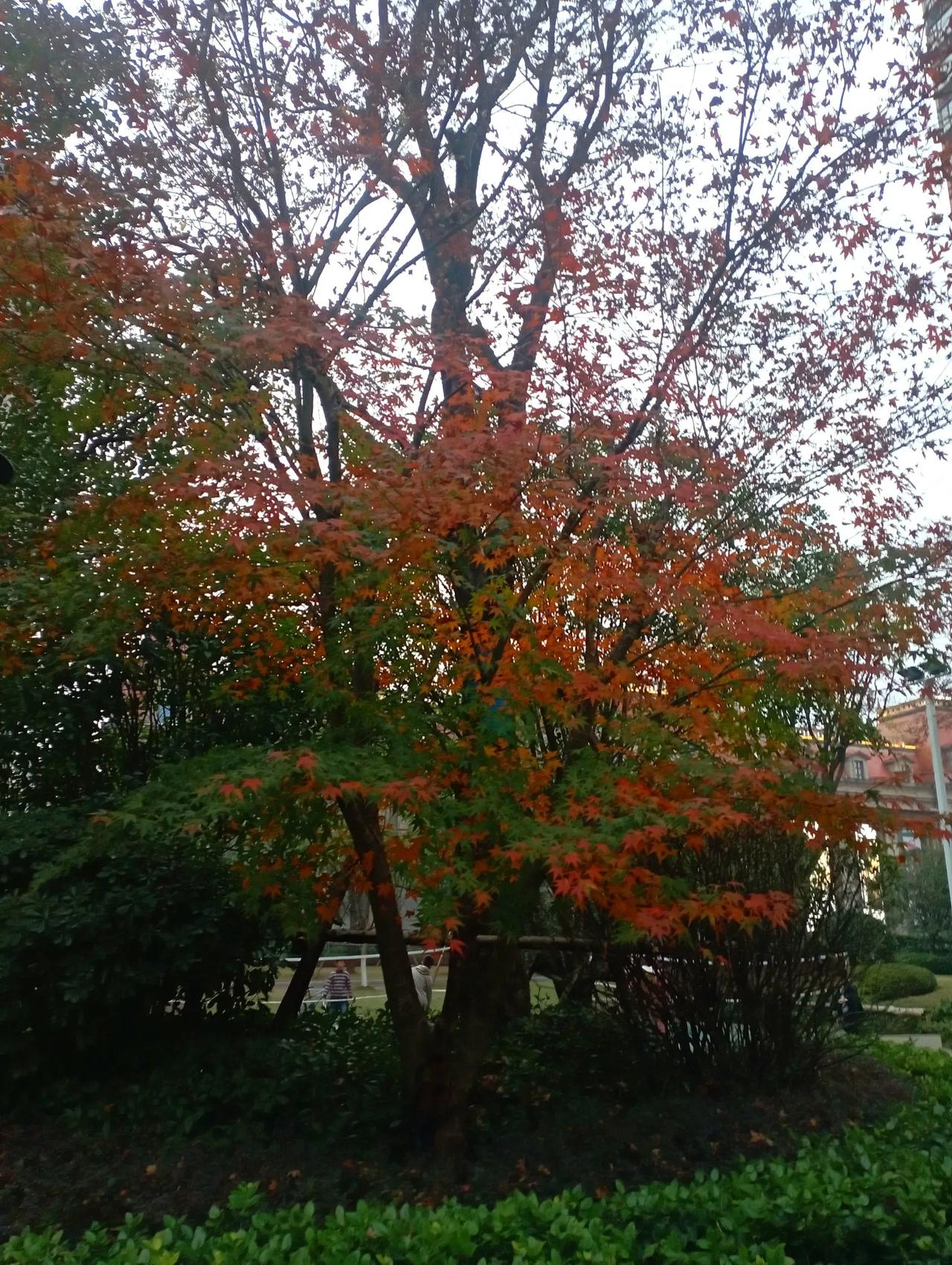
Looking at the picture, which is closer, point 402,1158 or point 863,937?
point 402,1158

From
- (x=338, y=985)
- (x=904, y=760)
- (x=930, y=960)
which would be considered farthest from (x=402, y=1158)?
(x=930, y=960)

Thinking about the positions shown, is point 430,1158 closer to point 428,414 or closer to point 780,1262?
point 780,1262

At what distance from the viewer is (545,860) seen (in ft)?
16.6

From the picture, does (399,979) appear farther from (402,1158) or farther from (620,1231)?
(620,1231)

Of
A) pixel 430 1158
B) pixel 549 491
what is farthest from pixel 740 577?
pixel 430 1158

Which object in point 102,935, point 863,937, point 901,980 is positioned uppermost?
point 102,935

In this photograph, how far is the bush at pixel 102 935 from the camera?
637 centimetres

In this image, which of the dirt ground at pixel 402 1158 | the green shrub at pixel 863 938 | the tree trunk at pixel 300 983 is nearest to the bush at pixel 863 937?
the green shrub at pixel 863 938

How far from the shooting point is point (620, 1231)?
4.03 metres

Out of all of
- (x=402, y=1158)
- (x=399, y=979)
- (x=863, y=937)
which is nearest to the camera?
(x=402, y=1158)

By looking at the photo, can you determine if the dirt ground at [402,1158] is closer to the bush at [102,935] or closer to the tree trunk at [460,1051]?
the tree trunk at [460,1051]

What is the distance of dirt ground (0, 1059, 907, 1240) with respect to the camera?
5.29 m

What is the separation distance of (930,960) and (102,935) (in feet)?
95.9

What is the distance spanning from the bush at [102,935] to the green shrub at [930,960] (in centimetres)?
2638
